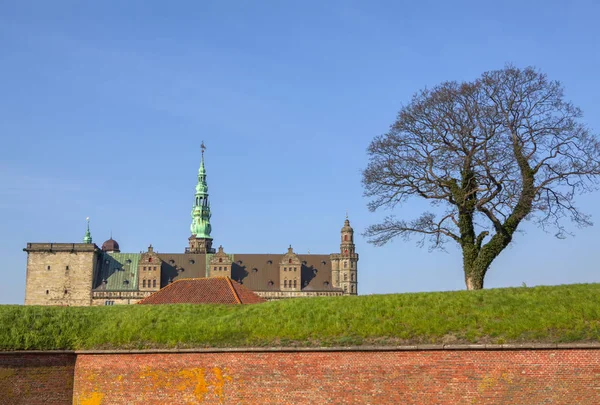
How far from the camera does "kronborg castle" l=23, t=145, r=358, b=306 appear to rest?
104 meters

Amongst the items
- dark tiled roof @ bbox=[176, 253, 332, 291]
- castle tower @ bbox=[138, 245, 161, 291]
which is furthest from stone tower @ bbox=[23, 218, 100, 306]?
dark tiled roof @ bbox=[176, 253, 332, 291]

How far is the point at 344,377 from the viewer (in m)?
21.9

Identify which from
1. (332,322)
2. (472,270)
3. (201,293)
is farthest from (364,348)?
(201,293)

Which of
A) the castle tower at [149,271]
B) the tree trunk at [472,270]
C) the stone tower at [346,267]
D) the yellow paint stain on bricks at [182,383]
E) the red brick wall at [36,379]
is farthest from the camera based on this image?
the stone tower at [346,267]

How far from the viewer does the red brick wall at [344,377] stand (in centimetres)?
2050

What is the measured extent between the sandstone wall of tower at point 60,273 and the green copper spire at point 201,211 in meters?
22.7

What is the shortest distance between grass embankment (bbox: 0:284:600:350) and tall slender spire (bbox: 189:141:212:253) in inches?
3792

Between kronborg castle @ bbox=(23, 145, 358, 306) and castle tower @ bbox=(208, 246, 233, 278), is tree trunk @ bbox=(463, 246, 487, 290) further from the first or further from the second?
castle tower @ bbox=(208, 246, 233, 278)

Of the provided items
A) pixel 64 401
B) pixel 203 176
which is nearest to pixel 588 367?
pixel 64 401

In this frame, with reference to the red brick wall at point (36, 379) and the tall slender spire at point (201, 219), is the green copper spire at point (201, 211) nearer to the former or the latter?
the tall slender spire at point (201, 219)

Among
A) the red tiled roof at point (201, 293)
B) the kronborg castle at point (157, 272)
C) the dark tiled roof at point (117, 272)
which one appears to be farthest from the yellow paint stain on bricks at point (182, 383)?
the dark tiled roof at point (117, 272)

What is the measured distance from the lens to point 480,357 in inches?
827

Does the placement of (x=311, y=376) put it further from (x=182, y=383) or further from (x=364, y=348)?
(x=182, y=383)

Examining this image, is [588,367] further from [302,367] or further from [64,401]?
[64,401]
